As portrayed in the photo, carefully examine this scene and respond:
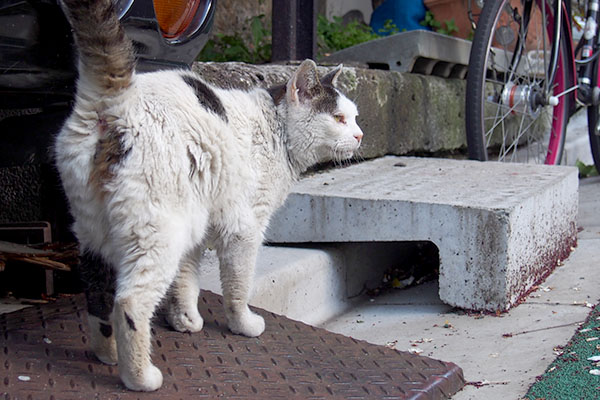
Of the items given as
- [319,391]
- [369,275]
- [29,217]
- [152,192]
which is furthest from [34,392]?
[369,275]

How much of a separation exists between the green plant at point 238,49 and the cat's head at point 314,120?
7.24 feet

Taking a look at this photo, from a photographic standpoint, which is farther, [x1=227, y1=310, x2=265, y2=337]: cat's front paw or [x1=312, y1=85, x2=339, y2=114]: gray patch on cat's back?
[x1=312, y1=85, x2=339, y2=114]: gray patch on cat's back

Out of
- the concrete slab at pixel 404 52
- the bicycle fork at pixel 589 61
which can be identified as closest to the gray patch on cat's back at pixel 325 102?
the concrete slab at pixel 404 52

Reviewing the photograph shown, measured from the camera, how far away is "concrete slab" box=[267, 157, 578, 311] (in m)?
3.02

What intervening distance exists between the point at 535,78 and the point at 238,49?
6.77 ft

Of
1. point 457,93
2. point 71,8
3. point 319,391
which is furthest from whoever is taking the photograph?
point 457,93

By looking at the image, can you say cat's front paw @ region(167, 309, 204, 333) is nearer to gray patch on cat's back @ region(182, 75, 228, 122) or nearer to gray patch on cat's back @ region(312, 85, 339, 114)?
gray patch on cat's back @ region(182, 75, 228, 122)

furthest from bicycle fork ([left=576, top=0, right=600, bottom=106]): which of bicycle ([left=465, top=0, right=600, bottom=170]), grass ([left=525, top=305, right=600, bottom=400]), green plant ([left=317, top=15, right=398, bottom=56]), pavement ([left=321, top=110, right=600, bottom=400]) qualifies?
grass ([left=525, top=305, right=600, bottom=400])

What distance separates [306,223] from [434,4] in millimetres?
3875

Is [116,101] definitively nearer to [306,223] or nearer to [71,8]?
[71,8]

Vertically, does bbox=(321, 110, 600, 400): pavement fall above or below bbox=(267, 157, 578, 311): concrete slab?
below

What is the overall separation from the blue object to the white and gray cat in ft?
14.3

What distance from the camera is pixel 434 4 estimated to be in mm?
6527

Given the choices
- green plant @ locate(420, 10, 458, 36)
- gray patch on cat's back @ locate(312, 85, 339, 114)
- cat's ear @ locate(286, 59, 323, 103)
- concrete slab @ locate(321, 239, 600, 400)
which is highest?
green plant @ locate(420, 10, 458, 36)
